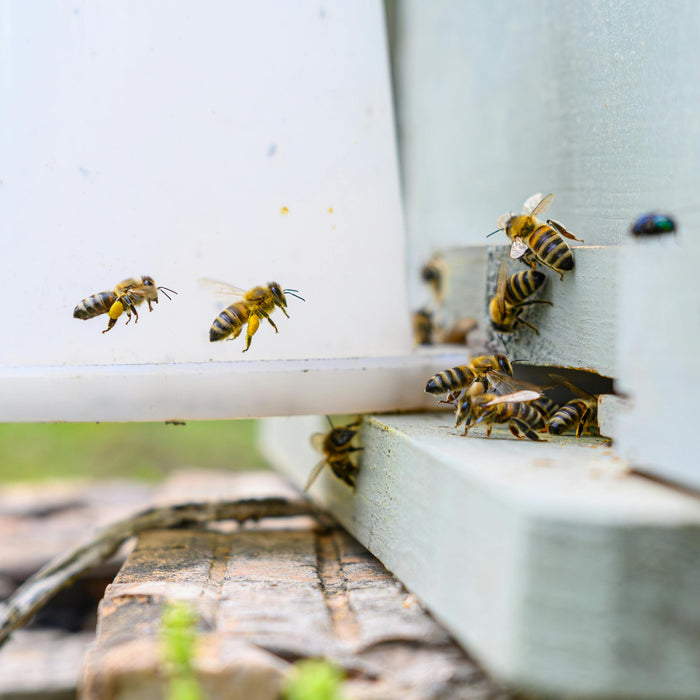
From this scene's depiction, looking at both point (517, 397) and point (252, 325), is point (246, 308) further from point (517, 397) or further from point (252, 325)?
point (517, 397)

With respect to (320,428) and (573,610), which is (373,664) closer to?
(573,610)

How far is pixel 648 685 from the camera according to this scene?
2.76ft

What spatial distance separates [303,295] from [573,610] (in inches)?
35.6

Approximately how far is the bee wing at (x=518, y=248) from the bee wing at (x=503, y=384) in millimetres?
227

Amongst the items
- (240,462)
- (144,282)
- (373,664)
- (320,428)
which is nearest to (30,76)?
(144,282)

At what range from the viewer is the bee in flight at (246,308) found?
1.49 meters

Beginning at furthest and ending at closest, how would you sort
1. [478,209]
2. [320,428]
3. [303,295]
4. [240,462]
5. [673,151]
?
[240,462]
[478,209]
[320,428]
[303,295]
[673,151]

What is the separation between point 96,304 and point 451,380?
0.65 meters

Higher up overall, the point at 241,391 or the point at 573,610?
the point at 241,391

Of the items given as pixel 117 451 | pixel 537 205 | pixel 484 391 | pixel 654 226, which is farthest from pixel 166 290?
pixel 117 451

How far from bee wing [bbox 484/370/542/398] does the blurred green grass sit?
3769mm

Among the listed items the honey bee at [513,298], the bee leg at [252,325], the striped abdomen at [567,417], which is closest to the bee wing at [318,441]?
the bee leg at [252,325]

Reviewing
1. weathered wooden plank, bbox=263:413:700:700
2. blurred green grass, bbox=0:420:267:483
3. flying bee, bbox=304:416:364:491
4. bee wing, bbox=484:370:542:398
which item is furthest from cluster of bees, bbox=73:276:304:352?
blurred green grass, bbox=0:420:267:483

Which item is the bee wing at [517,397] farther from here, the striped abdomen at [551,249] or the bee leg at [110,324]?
the bee leg at [110,324]
